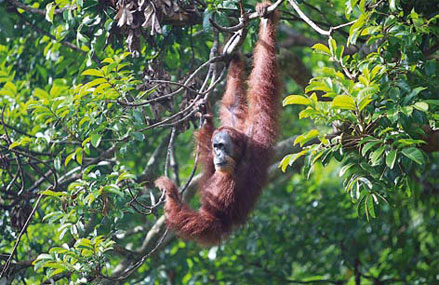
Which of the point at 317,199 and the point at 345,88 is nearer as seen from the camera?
the point at 345,88

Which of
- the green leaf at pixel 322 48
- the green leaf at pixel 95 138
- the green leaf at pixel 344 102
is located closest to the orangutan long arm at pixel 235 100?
the green leaf at pixel 95 138

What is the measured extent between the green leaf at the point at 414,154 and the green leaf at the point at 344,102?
36cm

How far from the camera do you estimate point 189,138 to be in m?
8.09

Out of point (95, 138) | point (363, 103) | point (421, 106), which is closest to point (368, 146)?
point (363, 103)

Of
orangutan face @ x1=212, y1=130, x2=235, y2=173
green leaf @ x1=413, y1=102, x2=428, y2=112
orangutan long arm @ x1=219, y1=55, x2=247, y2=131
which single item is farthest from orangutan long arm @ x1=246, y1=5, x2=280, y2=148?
green leaf @ x1=413, y1=102, x2=428, y2=112

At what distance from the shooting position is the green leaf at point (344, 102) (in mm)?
3316

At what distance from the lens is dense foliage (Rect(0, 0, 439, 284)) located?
3.68 meters

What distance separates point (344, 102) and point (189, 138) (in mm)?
4860

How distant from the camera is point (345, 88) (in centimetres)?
349

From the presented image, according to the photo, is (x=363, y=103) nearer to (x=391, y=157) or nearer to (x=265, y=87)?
(x=391, y=157)

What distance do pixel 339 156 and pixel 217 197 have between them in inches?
98.0

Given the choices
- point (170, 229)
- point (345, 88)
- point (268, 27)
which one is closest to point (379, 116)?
point (345, 88)

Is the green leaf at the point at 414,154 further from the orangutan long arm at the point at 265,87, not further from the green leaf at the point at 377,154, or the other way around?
the orangutan long arm at the point at 265,87

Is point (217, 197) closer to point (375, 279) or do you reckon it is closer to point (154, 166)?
point (154, 166)
